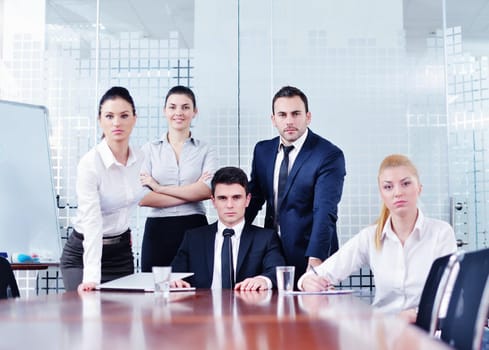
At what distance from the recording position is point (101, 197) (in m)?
2.62

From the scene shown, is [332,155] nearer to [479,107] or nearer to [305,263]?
[305,263]

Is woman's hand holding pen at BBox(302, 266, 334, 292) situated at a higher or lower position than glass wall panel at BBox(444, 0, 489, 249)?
lower

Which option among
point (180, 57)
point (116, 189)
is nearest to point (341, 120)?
point (180, 57)

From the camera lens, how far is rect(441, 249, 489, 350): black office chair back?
1.33 m

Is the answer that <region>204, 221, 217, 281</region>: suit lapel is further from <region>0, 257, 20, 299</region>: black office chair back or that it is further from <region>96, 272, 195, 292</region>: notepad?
<region>0, 257, 20, 299</region>: black office chair back

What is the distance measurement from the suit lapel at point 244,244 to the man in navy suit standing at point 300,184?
0.31 meters

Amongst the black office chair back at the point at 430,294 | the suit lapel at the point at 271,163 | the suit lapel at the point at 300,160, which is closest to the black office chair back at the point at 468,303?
the black office chair back at the point at 430,294

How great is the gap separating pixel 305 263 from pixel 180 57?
2.24 meters

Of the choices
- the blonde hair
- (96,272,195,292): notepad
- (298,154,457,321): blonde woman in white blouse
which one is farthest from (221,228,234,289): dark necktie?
the blonde hair

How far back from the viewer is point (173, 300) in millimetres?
1771

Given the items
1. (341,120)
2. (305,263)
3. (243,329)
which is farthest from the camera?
(341,120)

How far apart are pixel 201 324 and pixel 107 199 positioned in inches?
60.3

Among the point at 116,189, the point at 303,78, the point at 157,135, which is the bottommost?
the point at 116,189

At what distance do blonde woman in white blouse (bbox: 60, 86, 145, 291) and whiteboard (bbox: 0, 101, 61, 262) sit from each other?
54.6 inches
